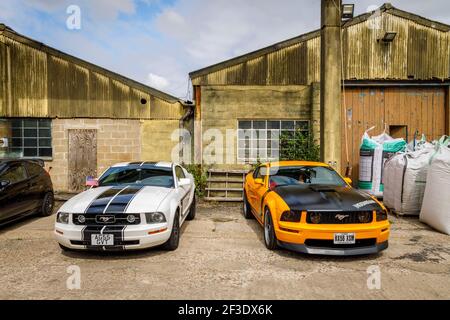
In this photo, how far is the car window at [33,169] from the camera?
7077 mm

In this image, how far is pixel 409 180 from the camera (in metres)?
6.99

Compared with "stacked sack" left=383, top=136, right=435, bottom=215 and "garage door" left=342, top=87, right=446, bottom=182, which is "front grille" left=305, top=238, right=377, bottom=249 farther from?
"garage door" left=342, top=87, right=446, bottom=182

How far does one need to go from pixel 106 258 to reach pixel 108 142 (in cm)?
712

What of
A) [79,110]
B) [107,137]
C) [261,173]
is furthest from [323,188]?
[79,110]

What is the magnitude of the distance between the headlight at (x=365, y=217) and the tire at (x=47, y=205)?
680cm

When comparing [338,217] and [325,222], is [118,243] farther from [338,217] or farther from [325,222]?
[338,217]

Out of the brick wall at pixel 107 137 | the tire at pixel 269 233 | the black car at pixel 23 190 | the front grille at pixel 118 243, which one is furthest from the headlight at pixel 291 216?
the brick wall at pixel 107 137

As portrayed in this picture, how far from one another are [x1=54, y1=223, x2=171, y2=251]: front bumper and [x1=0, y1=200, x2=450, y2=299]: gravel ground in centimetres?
24

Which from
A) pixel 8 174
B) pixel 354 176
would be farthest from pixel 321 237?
pixel 354 176

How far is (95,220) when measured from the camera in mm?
4309

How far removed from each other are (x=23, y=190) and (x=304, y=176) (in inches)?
226
